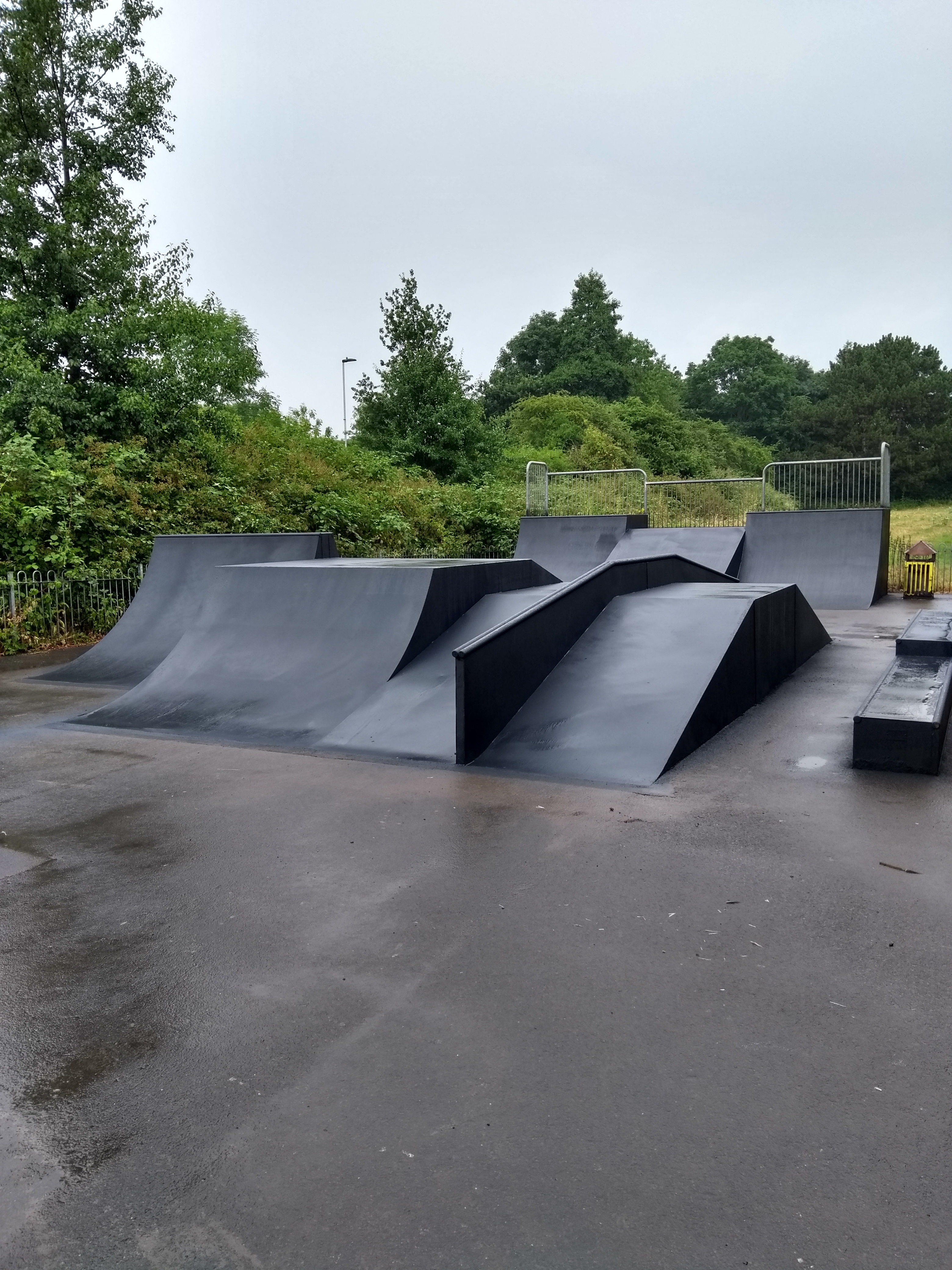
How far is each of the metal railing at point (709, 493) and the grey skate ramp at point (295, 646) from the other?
1127 cm

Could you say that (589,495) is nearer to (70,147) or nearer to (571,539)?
(571,539)

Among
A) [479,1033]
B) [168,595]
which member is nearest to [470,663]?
[479,1033]

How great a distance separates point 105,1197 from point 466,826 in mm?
2789

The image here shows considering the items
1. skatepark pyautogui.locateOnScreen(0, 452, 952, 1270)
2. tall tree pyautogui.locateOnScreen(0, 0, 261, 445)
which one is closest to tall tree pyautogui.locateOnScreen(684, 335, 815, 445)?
tall tree pyautogui.locateOnScreen(0, 0, 261, 445)

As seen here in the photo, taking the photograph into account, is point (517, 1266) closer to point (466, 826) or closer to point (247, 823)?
point (466, 826)

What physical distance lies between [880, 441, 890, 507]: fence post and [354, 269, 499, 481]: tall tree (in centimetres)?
1300

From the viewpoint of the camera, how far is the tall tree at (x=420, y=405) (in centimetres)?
2702

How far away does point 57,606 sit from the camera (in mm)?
12883

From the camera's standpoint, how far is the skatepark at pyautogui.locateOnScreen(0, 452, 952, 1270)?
2027 mm

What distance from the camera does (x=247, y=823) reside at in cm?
485

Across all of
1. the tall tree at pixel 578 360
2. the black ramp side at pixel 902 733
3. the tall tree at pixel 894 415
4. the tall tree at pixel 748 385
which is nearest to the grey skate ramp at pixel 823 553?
the black ramp side at pixel 902 733

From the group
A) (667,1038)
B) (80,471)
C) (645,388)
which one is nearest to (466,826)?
(667,1038)

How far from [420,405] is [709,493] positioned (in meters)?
10.3

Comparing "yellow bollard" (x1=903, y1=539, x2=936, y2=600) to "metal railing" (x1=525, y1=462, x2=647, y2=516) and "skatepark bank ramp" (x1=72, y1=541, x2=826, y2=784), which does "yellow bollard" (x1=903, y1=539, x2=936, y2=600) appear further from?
"skatepark bank ramp" (x1=72, y1=541, x2=826, y2=784)
